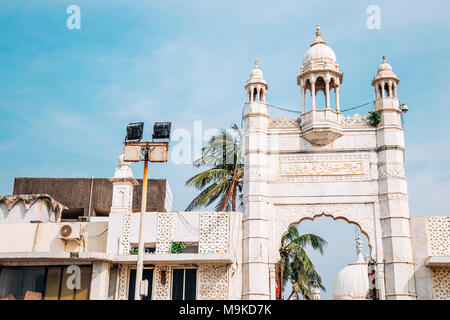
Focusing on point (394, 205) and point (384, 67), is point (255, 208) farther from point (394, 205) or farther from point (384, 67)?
point (384, 67)

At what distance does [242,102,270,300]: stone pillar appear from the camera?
2041 centimetres

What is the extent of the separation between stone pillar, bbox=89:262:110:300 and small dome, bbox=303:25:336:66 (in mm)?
11958

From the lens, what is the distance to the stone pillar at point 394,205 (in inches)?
785

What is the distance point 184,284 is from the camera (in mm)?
20750

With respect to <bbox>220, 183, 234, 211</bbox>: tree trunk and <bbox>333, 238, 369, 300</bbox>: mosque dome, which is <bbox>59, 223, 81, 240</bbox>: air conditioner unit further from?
<bbox>333, 238, 369, 300</bbox>: mosque dome

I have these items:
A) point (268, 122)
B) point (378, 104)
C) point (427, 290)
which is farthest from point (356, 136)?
point (427, 290)

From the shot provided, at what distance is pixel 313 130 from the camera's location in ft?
71.5

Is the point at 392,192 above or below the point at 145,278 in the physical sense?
above

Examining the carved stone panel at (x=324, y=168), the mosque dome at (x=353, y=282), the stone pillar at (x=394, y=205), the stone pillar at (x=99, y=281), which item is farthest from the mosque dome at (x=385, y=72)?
the mosque dome at (x=353, y=282)

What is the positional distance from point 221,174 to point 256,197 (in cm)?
449

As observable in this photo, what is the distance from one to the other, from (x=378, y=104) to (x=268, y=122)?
181 inches

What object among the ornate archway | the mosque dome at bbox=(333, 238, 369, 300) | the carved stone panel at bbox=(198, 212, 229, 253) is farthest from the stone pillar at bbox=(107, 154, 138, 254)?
the mosque dome at bbox=(333, 238, 369, 300)

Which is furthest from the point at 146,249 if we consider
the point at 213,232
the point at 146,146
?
the point at 146,146
